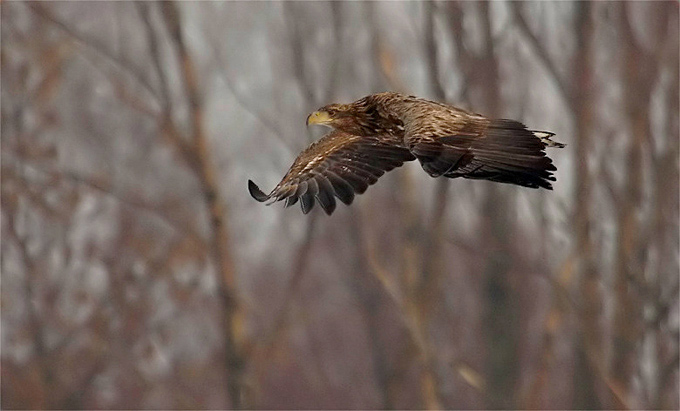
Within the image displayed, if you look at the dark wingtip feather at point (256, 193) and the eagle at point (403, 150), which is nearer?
the eagle at point (403, 150)

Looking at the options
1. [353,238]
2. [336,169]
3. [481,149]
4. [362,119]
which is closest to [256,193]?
[336,169]

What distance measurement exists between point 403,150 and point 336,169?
0.64ft

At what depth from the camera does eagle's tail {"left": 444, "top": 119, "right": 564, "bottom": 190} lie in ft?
9.21

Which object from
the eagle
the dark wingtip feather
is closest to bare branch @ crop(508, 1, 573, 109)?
the eagle

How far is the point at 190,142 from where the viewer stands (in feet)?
27.9

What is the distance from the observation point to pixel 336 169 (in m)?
3.60

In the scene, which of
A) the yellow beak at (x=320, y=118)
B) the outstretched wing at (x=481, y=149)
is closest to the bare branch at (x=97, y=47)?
the yellow beak at (x=320, y=118)

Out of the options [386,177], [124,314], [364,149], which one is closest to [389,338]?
[386,177]

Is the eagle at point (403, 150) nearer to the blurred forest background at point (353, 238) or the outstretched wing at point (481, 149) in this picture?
the outstretched wing at point (481, 149)

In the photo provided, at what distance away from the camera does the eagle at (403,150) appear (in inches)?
112

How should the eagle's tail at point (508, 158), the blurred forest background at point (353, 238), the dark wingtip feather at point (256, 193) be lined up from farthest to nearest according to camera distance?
the blurred forest background at point (353, 238) < the dark wingtip feather at point (256, 193) < the eagle's tail at point (508, 158)

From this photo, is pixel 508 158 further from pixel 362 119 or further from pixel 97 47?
pixel 97 47

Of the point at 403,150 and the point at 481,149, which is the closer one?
the point at 481,149

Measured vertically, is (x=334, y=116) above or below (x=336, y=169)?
above
